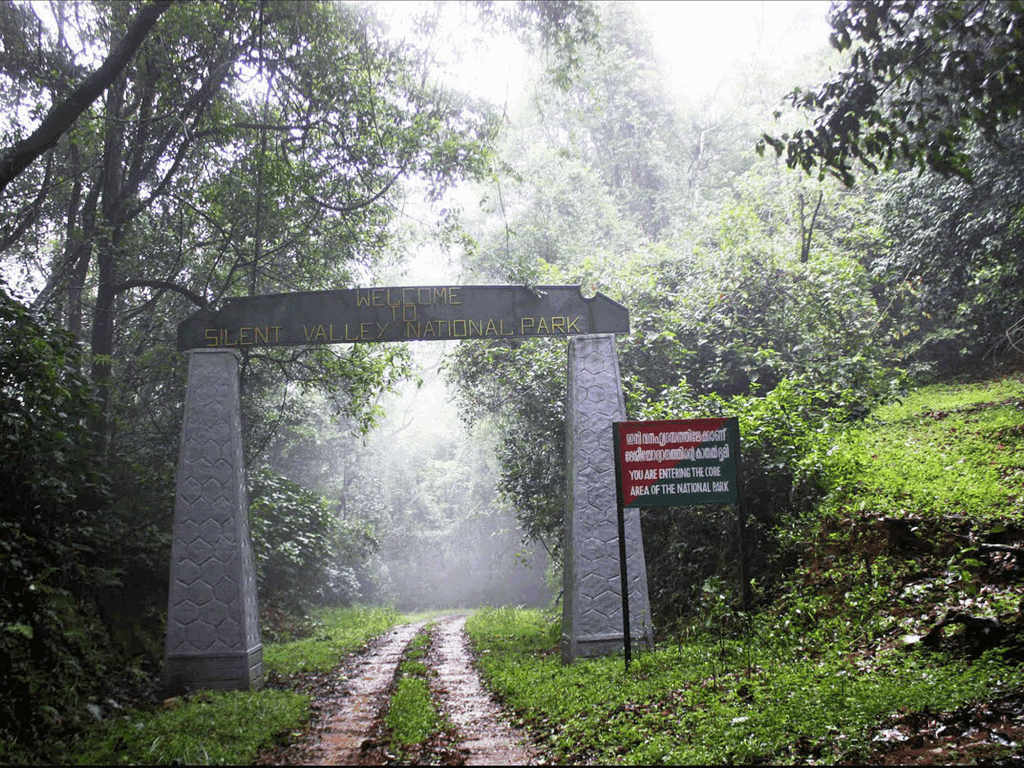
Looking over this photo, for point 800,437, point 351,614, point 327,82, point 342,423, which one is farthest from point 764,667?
point 342,423

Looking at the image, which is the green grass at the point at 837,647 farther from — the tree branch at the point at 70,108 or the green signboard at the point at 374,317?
the tree branch at the point at 70,108

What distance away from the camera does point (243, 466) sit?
883 centimetres

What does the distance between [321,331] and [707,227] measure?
518 inches

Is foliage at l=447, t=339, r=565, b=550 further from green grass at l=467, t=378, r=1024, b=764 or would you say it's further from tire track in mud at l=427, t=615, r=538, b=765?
green grass at l=467, t=378, r=1024, b=764

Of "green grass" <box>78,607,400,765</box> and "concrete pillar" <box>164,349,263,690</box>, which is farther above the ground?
"concrete pillar" <box>164,349,263,690</box>

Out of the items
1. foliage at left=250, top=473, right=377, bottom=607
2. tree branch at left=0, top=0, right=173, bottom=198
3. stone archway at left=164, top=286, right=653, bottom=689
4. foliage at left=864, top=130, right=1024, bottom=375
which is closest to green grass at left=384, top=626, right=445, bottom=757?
stone archway at left=164, top=286, right=653, bottom=689

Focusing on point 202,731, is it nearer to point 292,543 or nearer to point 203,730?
point 203,730

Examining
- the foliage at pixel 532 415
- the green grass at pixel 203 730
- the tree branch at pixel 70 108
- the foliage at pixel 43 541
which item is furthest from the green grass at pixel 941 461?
the tree branch at pixel 70 108

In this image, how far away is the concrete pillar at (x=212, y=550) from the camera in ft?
26.3

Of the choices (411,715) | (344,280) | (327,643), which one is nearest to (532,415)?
(344,280)

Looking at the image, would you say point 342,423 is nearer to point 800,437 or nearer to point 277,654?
point 277,654

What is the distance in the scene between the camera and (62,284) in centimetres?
1177

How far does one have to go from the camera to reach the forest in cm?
711

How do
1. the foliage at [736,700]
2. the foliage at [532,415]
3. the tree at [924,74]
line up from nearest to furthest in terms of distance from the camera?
the foliage at [736,700] → the tree at [924,74] → the foliage at [532,415]
